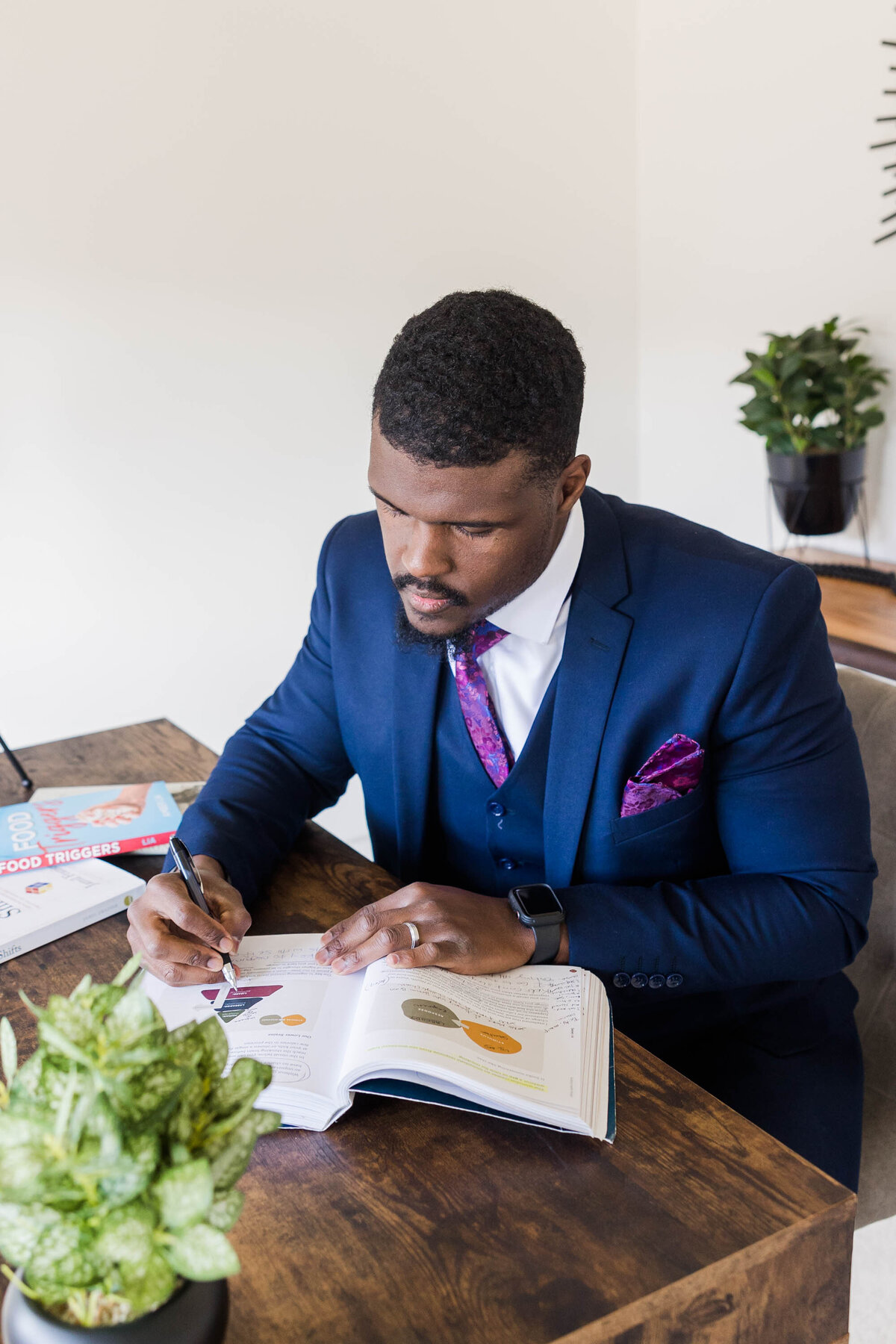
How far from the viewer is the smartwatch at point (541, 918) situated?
1.07 meters

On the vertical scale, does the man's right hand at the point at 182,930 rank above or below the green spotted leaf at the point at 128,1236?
below

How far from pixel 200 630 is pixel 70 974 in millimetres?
2009

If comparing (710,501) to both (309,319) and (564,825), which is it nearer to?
(309,319)

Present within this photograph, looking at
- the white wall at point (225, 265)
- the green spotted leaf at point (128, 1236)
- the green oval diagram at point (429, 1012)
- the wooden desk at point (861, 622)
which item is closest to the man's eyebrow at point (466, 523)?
the green oval diagram at point (429, 1012)

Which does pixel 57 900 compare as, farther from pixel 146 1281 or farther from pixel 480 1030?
pixel 146 1281

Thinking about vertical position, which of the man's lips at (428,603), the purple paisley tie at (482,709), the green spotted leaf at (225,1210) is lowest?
the purple paisley tie at (482,709)

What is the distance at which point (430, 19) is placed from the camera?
2.98m

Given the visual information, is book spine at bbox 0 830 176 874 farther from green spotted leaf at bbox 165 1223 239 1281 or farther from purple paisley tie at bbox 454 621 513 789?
green spotted leaf at bbox 165 1223 239 1281

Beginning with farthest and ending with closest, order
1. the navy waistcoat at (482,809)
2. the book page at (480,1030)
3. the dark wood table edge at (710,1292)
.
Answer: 1. the navy waistcoat at (482,809)
2. the book page at (480,1030)
3. the dark wood table edge at (710,1292)

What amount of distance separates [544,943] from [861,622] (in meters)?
1.55

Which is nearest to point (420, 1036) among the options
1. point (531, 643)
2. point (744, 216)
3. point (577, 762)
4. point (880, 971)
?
point (577, 762)

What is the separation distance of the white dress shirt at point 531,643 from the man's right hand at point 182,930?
42 centimetres

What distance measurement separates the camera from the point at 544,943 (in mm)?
1069

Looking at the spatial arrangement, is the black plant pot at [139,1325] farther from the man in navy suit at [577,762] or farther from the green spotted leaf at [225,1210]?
the man in navy suit at [577,762]
